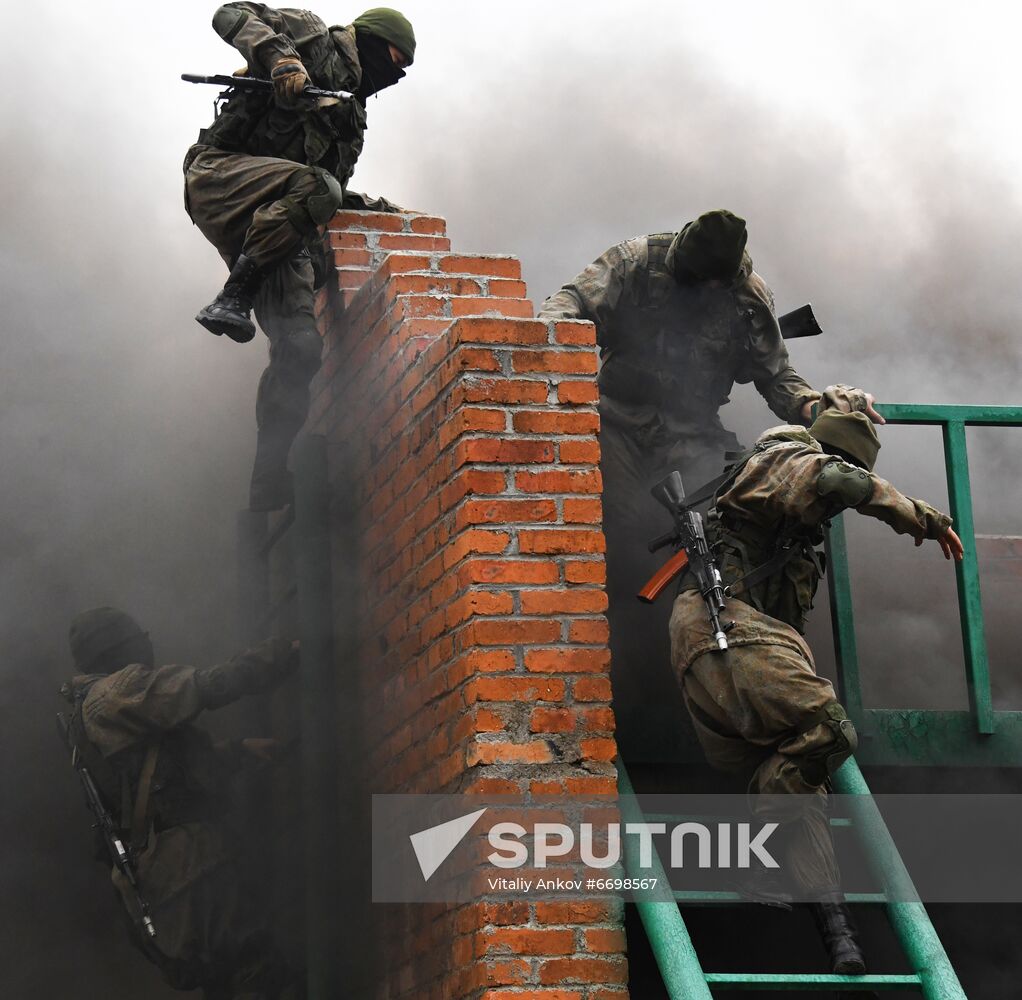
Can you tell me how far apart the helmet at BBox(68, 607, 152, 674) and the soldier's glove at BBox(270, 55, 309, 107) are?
78.3 inches

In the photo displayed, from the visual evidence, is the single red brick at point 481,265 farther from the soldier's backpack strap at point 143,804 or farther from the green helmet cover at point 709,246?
the soldier's backpack strap at point 143,804

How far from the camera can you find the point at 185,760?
20.2 ft

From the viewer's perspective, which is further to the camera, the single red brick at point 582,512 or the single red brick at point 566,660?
the single red brick at point 582,512

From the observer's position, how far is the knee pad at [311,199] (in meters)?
5.82

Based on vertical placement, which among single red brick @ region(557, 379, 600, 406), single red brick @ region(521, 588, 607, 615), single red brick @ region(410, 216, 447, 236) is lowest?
single red brick @ region(521, 588, 607, 615)

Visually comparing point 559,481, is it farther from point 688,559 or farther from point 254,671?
point 254,671

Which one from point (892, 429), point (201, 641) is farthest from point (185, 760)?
point (892, 429)

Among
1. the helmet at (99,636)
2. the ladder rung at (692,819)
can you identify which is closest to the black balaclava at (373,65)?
the helmet at (99,636)

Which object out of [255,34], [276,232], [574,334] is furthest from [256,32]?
[574,334]

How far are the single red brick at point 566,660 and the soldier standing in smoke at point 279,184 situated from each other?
5.93 ft

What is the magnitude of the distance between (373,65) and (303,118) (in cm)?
45

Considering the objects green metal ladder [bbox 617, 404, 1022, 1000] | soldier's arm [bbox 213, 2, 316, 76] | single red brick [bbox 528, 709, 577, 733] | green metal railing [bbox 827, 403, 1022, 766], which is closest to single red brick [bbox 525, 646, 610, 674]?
single red brick [bbox 528, 709, 577, 733]

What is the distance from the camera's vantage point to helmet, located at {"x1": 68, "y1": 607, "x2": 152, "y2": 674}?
6387 mm

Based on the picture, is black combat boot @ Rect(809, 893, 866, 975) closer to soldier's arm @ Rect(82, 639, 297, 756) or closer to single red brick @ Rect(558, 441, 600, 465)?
single red brick @ Rect(558, 441, 600, 465)
